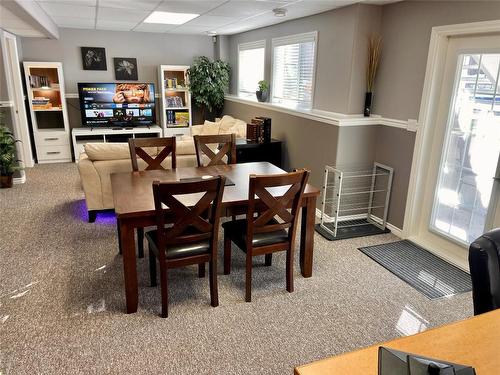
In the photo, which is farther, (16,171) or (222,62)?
(222,62)

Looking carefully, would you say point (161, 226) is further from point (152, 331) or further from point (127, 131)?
point (127, 131)

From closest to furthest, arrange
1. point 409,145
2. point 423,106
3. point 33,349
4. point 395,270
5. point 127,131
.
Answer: point 33,349 → point 395,270 → point 423,106 → point 409,145 → point 127,131

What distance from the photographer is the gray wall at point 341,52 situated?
3721mm

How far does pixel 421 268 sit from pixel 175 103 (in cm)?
549

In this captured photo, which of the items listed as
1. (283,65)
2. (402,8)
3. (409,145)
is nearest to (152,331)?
(409,145)

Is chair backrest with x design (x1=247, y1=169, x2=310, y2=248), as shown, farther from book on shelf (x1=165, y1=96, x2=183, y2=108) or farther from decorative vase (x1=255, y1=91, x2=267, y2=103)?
book on shelf (x1=165, y1=96, x2=183, y2=108)

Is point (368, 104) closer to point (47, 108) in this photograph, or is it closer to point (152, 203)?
point (152, 203)

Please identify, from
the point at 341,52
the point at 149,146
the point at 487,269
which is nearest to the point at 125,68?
the point at 149,146

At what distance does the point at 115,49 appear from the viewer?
6.80 meters

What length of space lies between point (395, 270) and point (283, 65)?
3399 mm

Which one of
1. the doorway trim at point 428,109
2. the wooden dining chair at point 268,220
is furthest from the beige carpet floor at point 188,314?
the doorway trim at point 428,109

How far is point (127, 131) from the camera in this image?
6.70 m

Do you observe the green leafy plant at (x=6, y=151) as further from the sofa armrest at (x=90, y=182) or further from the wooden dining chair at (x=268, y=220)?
the wooden dining chair at (x=268, y=220)

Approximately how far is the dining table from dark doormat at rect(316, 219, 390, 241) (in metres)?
0.89
